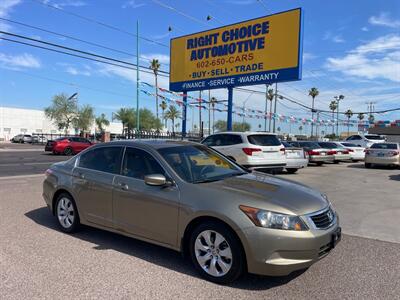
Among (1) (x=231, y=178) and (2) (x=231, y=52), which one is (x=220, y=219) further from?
(2) (x=231, y=52)

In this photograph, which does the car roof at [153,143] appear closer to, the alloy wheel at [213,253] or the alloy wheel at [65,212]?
the alloy wheel at [65,212]

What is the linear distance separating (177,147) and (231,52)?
16383 mm

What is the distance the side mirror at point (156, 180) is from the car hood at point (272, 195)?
1.75 feet

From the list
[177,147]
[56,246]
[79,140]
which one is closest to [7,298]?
[56,246]

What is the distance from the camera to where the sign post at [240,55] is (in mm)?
18984

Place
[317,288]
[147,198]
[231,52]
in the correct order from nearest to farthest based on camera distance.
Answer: [317,288] < [147,198] < [231,52]

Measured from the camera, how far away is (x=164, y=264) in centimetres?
475

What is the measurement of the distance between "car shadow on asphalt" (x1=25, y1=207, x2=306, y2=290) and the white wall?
256 feet

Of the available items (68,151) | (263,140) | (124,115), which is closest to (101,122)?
(124,115)

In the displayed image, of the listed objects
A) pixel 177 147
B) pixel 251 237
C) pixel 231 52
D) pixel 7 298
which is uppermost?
pixel 231 52

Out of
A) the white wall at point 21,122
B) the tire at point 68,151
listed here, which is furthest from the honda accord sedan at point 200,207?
the white wall at point 21,122

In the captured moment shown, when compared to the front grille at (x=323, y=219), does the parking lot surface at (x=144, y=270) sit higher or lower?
lower

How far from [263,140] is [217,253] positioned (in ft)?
31.5

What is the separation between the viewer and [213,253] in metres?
4.26
